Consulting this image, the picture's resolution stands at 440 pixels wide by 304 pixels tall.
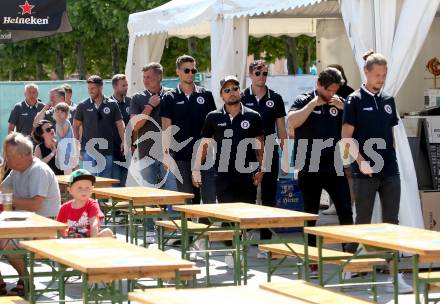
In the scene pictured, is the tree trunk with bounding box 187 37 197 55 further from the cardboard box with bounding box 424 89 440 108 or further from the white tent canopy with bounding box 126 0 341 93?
the cardboard box with bounding box 424 89 440 108

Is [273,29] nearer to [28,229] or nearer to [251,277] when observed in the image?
[251,277]

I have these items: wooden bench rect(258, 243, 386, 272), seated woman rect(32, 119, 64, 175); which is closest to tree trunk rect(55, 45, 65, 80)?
seated woman rect(32, 119, 64, 175)

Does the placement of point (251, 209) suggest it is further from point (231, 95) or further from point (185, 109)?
point (185, 109)

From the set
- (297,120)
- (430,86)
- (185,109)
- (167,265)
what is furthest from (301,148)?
(167,265)

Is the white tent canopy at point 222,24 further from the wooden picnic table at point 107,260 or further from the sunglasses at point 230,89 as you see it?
the wooden picnic table at point 107,260

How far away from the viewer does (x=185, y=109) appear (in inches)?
525

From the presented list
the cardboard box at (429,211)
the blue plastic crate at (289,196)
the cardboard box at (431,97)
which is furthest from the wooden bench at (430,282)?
the cardboard box at (431,97)

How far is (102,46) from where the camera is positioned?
3669 cm

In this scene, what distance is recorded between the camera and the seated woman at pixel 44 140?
15.0 m

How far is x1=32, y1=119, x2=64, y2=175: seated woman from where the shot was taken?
15.0 metres

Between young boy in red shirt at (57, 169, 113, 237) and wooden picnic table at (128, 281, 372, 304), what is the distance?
2782 mm

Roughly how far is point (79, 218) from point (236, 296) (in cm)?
367

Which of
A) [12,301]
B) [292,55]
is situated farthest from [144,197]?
[292,55]

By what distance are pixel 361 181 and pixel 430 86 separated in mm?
4896
